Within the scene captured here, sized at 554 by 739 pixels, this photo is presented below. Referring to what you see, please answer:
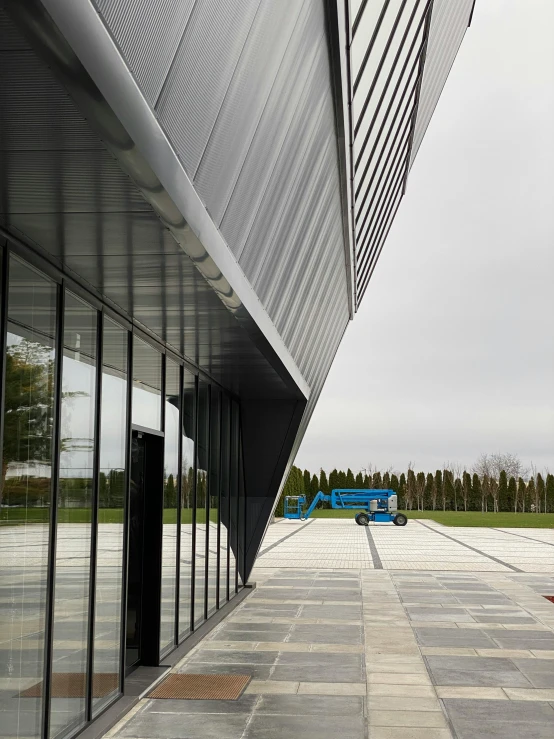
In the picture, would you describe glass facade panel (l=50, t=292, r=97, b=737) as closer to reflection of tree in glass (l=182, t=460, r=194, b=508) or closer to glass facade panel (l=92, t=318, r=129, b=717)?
glass facade panel (l=92, t=318, r=129, b=717)

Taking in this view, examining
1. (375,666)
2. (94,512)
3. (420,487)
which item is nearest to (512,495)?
(420,487)

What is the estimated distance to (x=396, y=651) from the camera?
10.9 m

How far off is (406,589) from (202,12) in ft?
47.7

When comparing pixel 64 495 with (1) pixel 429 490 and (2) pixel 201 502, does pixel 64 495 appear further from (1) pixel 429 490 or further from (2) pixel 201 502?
(1) pixel 429 490

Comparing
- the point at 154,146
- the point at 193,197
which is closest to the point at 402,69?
the point at 193,197

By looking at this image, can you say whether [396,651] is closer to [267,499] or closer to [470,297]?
[267,499]

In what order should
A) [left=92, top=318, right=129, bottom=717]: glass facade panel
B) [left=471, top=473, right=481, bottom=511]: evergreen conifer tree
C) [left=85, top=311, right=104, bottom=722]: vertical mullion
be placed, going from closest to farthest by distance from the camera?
[left=85, top=311, right=104, bottom=722]: vertical mullion < [left=92, top=318, right=129, bottom=717]: glass facade panel < [left=471, top=473, right=481, bottom=511]: evergreen conifer tree

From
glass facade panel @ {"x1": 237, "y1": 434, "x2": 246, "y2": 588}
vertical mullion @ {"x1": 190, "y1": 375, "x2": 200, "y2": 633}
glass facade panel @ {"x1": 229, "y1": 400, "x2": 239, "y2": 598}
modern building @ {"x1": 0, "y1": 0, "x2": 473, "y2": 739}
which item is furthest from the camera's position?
glass facade panel @ {"x1": 237, "y1": 434, "x2": 246, "y2": 588}

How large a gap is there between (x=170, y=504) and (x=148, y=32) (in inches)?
289

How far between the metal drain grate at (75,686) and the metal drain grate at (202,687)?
743 mm

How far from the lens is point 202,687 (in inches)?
354

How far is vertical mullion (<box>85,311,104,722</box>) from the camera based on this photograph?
24.2 ft

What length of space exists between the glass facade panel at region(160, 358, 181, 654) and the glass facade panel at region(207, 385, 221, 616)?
2148 mm

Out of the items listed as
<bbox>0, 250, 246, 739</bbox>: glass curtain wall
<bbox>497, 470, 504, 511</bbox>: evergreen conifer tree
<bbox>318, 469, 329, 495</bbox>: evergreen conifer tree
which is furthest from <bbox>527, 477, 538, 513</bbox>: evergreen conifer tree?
<bbox>0, 250, 246, 739</bbox>: glass curtain wall
